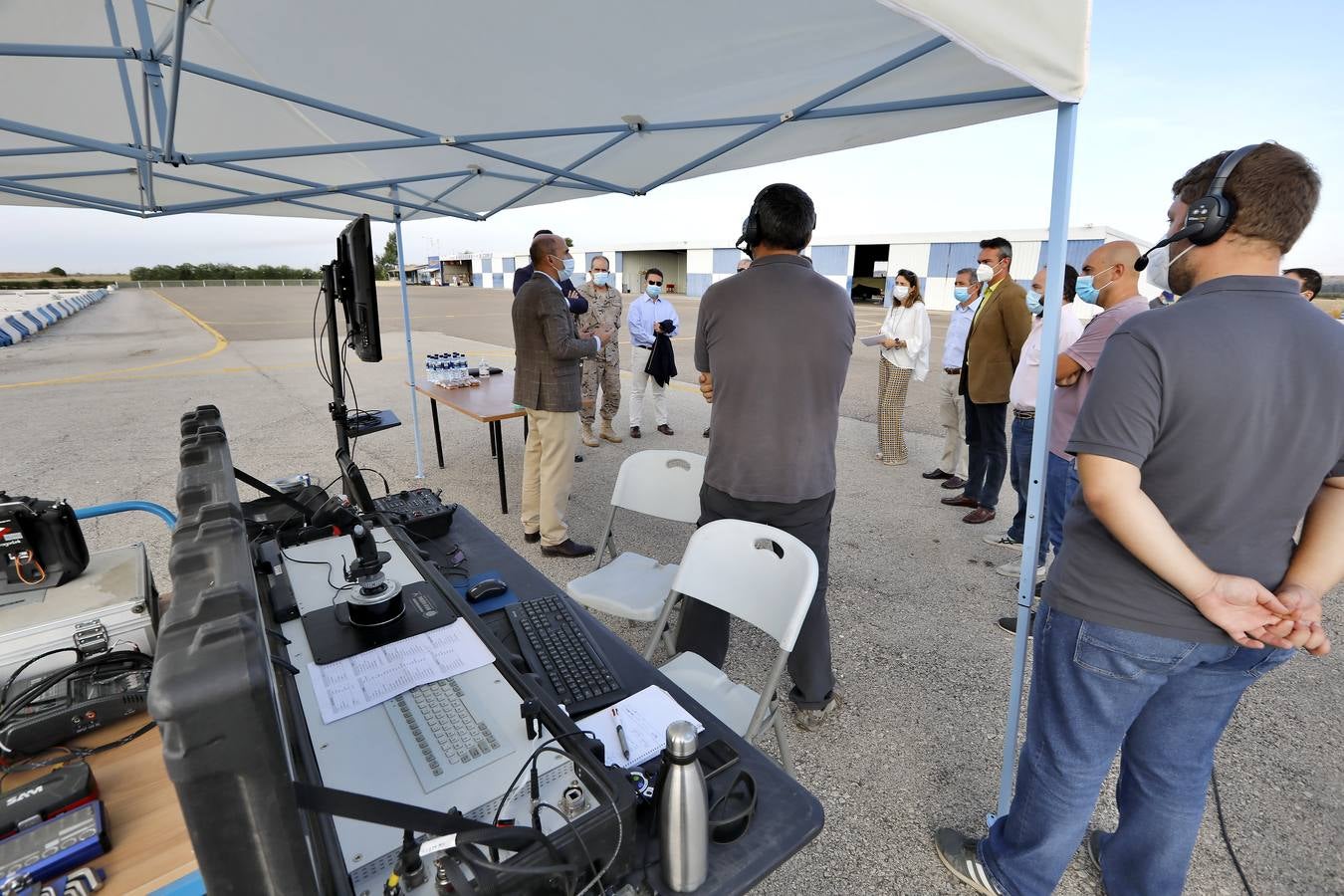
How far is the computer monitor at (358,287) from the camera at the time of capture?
203 centimetres

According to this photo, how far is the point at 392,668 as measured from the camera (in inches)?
57.4

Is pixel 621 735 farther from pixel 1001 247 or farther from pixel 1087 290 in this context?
pixel 1001 247

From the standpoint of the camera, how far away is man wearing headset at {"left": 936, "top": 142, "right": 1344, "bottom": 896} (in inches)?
45.8

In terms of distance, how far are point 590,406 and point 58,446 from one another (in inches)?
221

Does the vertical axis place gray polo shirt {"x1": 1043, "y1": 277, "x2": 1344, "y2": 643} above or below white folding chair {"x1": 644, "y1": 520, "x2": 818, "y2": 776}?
above

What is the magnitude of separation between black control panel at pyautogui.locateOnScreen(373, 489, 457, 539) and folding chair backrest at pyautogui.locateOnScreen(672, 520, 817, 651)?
1027 mm

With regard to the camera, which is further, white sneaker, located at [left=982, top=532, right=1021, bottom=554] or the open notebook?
white sneaker, located at [left=982, top=532, right=1021, bottom=554]

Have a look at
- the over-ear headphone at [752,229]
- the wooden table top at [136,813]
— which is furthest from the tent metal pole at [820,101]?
the wooden table top at [136,813]

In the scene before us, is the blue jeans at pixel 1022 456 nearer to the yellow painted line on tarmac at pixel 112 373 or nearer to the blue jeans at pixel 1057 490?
the blue jeans at pixel 1057 490

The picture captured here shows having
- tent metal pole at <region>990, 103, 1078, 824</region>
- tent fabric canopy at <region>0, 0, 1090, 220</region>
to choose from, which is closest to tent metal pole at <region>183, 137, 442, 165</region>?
A: tent fabric canopy at <region>0, 0, 1090, 220</region>

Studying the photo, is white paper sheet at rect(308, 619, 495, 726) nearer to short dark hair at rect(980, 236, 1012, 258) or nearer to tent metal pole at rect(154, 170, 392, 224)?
tent metal pole at rect(154, 170, 392, 224)

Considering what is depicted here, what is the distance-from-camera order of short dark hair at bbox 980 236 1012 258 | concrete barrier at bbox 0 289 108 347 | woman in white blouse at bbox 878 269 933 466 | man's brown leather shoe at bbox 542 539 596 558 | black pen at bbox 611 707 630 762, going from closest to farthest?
black pen at bbox 611 707 630 762
man's brown leather shoe at bbox 542 539 596 558
short dark hair at bbox 980 236 1012 258
woman in white blouse at bbox 878 269 933 466
concrete barrier at bbox 0 289 108 347

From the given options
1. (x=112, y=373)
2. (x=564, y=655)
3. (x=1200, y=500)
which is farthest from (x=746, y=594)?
(x=112, y=373)

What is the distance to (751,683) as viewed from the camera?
2703 millimetres
